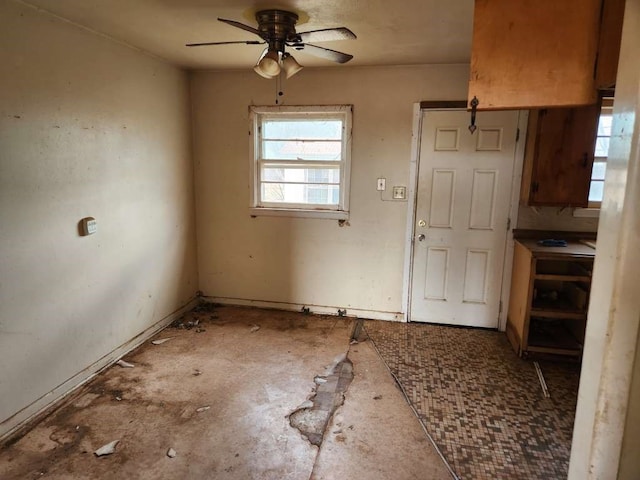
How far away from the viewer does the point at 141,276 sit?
328 cm

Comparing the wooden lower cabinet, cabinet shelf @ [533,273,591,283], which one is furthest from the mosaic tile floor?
cabinet shelf @ [533,273,591,283]

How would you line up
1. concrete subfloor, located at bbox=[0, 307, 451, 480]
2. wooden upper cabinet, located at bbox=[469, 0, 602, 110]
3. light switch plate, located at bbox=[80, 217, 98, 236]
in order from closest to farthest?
wooden upper cabinet, located at bbox=[469, 0, 602, 110]
concrete subfloor, located at bbox=[0, 307, 451, 480]
light switch plate, located at bbox=[80, 217, 98, 236]

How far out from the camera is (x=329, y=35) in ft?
7.27

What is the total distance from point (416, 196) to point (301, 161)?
1.16 metres

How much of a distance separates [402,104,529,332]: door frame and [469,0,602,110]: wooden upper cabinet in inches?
87.8

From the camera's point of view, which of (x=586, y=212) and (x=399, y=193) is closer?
(x=586, y=212)

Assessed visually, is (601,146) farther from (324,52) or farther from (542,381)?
(324,52)

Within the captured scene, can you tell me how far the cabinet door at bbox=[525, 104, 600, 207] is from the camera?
115 inches

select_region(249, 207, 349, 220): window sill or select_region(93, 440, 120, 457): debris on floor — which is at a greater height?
select_region(249, 207, 349, 220): window sill

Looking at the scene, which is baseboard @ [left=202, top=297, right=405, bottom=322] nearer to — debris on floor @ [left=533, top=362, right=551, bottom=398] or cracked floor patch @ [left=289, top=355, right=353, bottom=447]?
cracked floor patch @ [left=289, top=355, right=353, bottom=447]

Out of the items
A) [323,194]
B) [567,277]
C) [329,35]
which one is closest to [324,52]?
[329,35]

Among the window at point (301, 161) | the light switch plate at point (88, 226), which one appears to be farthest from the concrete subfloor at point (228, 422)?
the window at point (301, 161)

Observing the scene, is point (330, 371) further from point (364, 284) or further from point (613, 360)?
point (613, 360)

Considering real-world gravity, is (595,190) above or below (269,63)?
below
